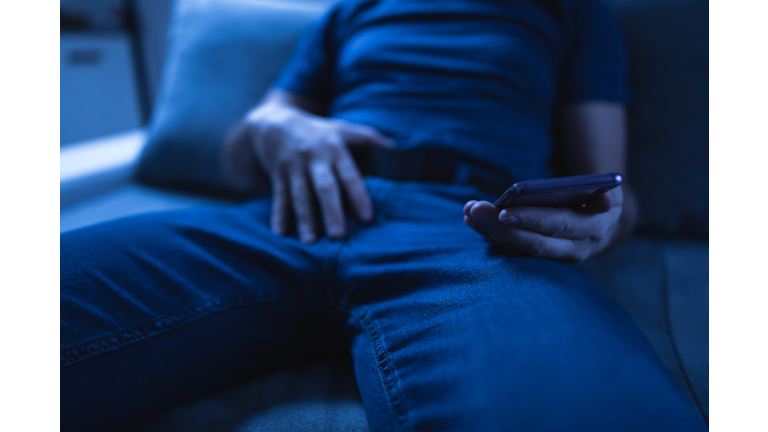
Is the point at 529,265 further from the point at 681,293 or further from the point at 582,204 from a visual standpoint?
the point at 681,293

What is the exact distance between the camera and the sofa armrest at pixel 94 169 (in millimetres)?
927

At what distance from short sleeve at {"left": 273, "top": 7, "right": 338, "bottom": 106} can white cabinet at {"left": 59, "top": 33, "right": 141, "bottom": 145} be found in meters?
1.60

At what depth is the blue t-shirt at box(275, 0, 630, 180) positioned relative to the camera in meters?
0.70

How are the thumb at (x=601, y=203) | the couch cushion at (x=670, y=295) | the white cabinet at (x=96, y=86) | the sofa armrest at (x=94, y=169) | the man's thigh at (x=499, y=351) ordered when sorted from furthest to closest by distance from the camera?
1. the white cabinet at (x=96, y=86)
2. the sofa armrest at (x=94, y=169)
3. the couch cushion at (x=670, y=295)
4. the thumb at (x=601, y=203)
5. the man's thigh at (x=499, y=351)

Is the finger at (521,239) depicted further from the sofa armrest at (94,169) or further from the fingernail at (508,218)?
the sofa armrest at (94,169)

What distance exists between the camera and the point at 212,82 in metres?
0.95

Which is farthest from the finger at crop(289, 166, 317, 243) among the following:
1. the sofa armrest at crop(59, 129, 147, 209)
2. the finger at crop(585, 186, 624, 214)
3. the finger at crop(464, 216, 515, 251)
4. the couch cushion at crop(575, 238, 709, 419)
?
the sofa armrest at crop(59, 129, 147, 209)

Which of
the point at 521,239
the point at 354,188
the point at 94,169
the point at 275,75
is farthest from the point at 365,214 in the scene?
the point at 94,169

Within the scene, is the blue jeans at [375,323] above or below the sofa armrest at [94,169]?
below

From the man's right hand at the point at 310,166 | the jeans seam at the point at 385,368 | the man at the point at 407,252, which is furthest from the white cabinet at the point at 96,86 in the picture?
the jeans seam at the point at 385,368

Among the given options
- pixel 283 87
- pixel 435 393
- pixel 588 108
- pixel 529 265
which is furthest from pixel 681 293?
pixel 283 87

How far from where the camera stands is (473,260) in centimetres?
45

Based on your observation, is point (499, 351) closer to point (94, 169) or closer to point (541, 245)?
point (541, 245)

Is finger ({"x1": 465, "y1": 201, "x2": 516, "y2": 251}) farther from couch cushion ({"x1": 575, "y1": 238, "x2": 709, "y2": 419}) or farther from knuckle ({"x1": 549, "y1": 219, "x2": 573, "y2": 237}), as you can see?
couch cushion ({"x1": 575, "y1": 238, "x2": 709, "y2": 419})
